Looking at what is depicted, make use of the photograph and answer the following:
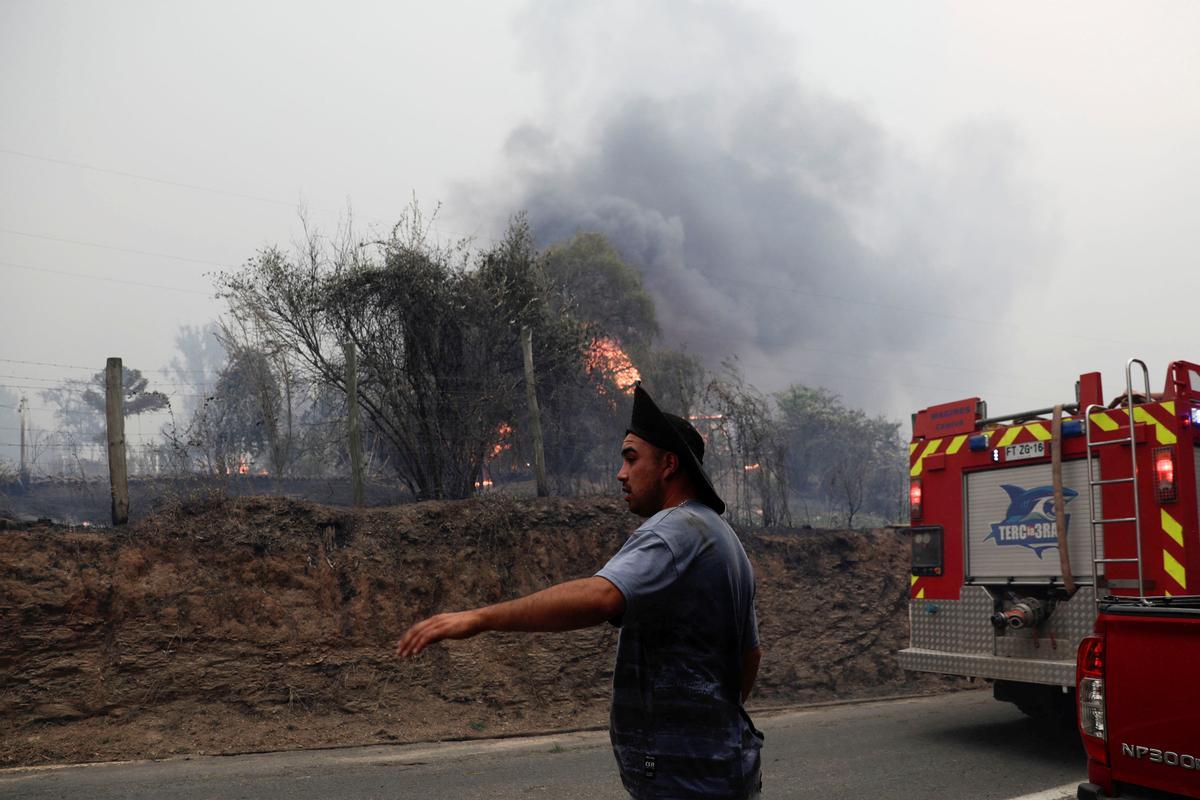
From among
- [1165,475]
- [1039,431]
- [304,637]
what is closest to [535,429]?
[304,637]

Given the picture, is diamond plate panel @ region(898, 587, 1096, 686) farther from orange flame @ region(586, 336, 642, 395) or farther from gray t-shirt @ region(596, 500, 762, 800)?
orange flame @ region(586, 336, 642, 395)

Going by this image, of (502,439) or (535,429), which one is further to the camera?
(502,439)

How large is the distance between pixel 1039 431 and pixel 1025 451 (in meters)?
0.19

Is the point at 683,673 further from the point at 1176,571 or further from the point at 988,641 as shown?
the point at 988,641

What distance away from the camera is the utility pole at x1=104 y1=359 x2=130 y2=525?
10047mm

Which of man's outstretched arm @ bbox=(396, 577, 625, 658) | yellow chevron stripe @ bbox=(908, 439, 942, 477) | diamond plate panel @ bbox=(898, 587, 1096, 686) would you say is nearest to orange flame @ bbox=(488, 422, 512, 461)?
yellow chevron stripe @ bbox=(908, 439, 942, 477)

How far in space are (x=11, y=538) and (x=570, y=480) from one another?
9420 mm

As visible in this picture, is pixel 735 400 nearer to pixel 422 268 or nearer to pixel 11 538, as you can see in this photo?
pixel 422 268

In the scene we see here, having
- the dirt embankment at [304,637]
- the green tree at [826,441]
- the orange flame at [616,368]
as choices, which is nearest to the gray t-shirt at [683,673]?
the dirt embankment at [304,637]

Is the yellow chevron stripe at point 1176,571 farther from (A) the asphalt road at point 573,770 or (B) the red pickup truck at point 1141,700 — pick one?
(B) the red pickup truck at point 1141,700

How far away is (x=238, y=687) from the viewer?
28.3 ft

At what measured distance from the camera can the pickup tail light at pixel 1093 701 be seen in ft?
12.4

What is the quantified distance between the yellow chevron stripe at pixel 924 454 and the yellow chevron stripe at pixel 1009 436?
2.05 feet

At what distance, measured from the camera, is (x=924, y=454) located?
836cm
